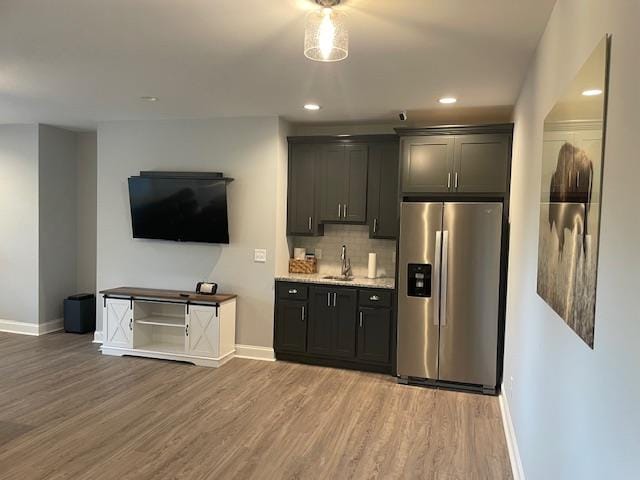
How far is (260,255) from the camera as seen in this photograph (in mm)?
5293

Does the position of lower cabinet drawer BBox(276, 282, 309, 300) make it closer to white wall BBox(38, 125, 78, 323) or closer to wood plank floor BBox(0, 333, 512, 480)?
→ wood plank floor BBox(0, 333, 512, 480)

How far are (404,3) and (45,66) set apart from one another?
273cm

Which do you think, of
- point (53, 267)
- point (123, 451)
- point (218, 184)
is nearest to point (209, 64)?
point (218, 184)

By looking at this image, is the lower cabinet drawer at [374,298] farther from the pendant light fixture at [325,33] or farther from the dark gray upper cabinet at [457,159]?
the pendant light fixture at [325,33]

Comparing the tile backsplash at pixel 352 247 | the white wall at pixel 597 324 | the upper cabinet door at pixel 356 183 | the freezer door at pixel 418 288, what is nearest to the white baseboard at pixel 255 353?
the tile backsplash at pixel 352 247

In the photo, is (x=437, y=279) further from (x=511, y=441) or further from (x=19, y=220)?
(x=19, y=220)

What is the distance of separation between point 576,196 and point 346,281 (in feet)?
11.5

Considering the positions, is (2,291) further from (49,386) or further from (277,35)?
(277,35)

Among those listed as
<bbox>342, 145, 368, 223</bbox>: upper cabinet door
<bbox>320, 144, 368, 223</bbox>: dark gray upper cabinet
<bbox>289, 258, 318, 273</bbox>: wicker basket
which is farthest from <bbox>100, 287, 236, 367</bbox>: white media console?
<bbox>342, 145, 368, 223</bbox>: upper cabinet door

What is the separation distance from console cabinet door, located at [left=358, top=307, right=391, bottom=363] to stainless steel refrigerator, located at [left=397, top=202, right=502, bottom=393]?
0.93 ft

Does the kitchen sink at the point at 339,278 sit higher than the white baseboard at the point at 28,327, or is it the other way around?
the kitchen sink at the point at 339,278

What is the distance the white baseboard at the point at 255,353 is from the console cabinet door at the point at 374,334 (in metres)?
1.02

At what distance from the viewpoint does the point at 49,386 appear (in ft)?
14.4

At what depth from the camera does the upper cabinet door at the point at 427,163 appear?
15.2ft
